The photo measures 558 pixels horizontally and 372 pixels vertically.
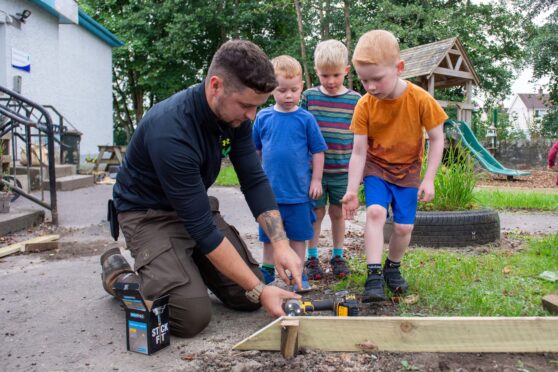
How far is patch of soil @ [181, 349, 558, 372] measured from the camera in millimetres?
2262

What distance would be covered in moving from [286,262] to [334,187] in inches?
47.7

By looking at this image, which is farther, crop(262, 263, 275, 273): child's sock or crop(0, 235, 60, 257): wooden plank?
crop(0, 235, 60, 257): wooden plank

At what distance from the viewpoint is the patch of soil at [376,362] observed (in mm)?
2262

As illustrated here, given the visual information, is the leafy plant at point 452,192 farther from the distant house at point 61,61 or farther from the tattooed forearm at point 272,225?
the distant house at point 61,61

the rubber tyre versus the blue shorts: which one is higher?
the blue shorts

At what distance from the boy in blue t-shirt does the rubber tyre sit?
1.56 m

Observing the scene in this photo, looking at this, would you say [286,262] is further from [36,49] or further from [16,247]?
[36,49]

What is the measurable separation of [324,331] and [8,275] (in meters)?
2.76

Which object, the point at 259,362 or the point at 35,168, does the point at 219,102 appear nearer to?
the point at 259,362

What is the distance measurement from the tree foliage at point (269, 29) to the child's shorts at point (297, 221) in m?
15.6

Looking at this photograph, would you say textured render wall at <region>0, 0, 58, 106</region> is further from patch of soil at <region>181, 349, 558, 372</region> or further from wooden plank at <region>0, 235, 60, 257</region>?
patch of soil at <region>181, 349, 558, 372</region>

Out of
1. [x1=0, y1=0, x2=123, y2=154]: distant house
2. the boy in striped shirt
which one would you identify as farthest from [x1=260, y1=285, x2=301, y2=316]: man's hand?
[x1=0, y1=0, x2=123, y2=154]: distant house

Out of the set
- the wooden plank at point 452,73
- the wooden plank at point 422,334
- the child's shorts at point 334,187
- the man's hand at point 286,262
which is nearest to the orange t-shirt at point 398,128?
the child's shorts at point 334,187

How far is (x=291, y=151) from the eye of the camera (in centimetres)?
355
